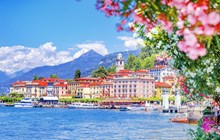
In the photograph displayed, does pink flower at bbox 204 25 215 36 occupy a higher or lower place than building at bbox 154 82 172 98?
lower

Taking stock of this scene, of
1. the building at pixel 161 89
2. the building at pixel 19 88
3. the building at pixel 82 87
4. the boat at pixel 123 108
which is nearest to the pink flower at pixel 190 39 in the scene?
the boat at pixel 123 108

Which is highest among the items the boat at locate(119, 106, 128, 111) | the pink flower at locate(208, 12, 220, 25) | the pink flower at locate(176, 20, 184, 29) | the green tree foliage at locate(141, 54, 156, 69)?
the green tree foliage at locate(141, 54, 156, 69)

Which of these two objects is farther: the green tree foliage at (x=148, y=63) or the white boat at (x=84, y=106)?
the green tree foliage at (x=148, y=63)

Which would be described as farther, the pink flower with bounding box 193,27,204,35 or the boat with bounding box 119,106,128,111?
the boat with bounding box 119,106,128,111

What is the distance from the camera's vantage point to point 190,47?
2.42 metres

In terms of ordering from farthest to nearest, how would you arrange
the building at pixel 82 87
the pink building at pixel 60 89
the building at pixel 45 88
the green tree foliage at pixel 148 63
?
the green tree foliage at pixel 148 63 → the building at pixel 45 88 → the pink building at pixel 60 89 → the building at pixel 82 87

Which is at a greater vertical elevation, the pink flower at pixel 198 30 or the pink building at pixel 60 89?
the pink building at pixel 60 89

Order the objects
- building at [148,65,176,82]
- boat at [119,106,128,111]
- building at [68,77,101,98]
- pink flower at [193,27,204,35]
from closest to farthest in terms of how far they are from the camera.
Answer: pink flower at [193,27,204,35] → boat at [119,106,128,111] → building at [68,77,101,98] → building at [148,65,176,82]

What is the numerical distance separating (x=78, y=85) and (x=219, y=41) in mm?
157095

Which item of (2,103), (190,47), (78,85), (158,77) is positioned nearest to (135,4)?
(190,47)

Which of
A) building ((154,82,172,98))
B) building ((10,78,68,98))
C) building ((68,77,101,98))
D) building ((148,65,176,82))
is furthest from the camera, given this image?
building ((10,78,68,98))

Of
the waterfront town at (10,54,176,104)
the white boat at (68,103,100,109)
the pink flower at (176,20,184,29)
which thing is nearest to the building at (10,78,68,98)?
the waterfront town at (10,54,176,104)

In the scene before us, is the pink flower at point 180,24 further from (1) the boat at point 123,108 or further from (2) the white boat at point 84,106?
(2) the white boat at point 84,106

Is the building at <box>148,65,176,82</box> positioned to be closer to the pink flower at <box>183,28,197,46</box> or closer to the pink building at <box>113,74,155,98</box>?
the pink building at <box>113,74,155,98</box>
